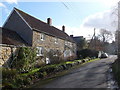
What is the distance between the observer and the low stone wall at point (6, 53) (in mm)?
16203

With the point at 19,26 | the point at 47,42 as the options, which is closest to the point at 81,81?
the point at 47,42

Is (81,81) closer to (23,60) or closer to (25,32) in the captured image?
(23,60)

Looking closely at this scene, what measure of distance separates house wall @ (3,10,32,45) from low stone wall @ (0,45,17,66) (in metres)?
4.83

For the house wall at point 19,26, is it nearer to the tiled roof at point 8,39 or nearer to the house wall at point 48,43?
the house wall at point 48,43

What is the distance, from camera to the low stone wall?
53.2ft

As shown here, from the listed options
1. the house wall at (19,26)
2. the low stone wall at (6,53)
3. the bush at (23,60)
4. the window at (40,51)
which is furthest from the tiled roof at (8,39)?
the window at (40,51)

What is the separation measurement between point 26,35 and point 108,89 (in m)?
16.3

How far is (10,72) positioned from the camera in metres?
12.5

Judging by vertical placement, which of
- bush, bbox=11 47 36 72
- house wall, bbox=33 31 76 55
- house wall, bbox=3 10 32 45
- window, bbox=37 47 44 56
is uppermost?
house wall, bbox=3 10 32 45

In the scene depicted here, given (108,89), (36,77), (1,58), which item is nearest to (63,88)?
(108,89)

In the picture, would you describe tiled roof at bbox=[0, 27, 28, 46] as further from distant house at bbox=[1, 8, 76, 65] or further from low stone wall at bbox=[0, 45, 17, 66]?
low stone wall at bbox=[0, 45, 17, 66]

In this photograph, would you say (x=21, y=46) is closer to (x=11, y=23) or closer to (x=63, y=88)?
(x=11, y=23)

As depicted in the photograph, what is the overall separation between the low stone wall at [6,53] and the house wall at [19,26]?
483cm

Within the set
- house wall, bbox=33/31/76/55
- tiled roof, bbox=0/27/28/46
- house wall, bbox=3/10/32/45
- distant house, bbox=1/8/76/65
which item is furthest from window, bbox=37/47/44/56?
tiled roof, bbox=0/27/28/46
